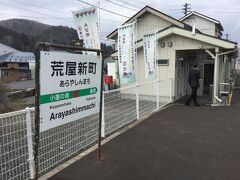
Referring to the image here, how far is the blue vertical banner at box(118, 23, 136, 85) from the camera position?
8555mm

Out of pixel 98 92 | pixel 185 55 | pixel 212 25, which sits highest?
pixel 212 25

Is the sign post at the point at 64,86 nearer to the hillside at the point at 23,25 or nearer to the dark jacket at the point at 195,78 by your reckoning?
the dark jacket at the point at 195,78

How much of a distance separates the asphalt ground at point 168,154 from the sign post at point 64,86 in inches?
36.6

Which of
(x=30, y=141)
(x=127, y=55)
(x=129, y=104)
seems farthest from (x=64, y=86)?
(x=129, y=104)

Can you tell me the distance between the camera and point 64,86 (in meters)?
3.67

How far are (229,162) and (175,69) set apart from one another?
7784 millimetres

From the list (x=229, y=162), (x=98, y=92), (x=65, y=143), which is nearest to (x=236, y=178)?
(x=229, y=162)

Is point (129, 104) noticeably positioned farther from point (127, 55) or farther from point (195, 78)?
point (195, 78)

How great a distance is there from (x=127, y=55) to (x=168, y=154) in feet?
14.4

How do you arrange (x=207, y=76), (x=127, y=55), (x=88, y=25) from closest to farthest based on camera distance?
(x=88, y=25), (x=127, y=55), (x=207, y=76)

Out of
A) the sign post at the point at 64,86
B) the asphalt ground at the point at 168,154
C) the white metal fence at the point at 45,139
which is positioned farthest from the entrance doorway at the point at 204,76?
the sign post at the point at 64,86

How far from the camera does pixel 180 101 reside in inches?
492

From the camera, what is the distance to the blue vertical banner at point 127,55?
28.1 feet

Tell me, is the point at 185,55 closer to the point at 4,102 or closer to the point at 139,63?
the point at 139,63
